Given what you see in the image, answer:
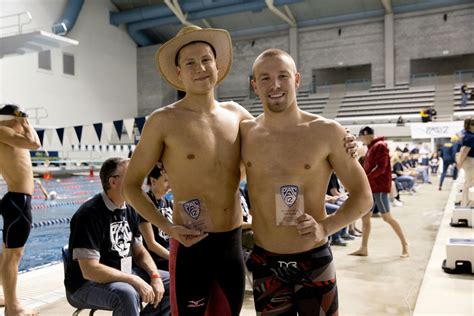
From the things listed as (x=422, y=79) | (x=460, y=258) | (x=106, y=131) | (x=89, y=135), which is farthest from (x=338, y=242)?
(x=422, y=79)

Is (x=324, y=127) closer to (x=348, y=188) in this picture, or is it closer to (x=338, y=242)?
(x=348, y=188)

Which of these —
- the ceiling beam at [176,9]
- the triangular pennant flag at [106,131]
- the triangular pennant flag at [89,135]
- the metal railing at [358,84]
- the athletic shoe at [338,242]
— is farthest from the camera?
the metal railing at [358,84]

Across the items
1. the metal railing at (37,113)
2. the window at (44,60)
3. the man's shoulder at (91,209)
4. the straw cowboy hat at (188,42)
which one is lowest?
the man's shoulder at (91,209)

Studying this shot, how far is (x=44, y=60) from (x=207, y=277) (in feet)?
72.2

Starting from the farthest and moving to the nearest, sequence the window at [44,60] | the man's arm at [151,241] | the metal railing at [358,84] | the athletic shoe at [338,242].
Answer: the metal railing at [358,84]
the window at [44,60]
the athletic shoe at [338,242]
the man's arm at [151,241]

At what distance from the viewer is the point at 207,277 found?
1812 millimetres

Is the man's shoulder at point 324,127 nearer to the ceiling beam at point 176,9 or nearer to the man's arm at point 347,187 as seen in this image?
the man's arm at point 347,187

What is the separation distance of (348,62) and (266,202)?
23258mm

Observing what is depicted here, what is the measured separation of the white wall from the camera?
63.5 ft

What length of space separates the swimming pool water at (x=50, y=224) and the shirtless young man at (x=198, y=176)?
13.5 ft

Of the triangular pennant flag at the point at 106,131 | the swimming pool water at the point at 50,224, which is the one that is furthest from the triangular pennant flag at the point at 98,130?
the swimming pool water at the point at 50,224

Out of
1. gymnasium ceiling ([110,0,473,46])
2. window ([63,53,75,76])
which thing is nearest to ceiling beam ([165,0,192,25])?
gymnasium ceiling ([110,0,473,46])

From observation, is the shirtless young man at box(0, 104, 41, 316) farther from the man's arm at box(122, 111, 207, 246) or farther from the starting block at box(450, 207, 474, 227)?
the starting block at box(450, 207, 474, 227)

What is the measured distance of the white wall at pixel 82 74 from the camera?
1934 cm
